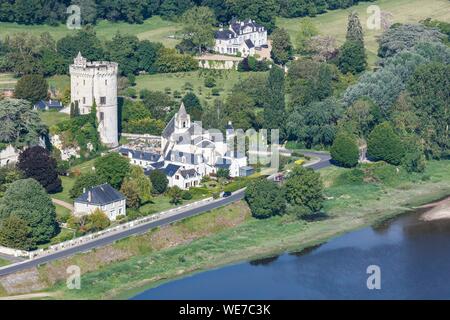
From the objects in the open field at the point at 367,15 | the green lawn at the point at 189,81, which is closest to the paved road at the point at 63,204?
the green lawn at the point at 189,81

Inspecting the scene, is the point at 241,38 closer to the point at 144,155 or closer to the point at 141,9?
the point at 141,9

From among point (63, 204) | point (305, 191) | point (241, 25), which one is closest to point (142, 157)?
point (63, 204)

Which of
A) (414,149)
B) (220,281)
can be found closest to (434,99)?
(414,149)

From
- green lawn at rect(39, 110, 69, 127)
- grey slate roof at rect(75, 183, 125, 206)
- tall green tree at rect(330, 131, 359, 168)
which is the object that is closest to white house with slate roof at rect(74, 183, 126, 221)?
grey slate roof at rect(75, 183, 125, 206)

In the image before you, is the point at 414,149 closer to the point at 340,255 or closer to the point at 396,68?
the point at 396,68

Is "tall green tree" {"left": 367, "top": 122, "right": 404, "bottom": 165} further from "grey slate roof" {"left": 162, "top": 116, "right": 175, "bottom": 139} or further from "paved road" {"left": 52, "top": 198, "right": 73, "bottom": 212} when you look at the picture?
"paved road" {"left": 52, "top": 198, "right": 73, "bottom": 212}

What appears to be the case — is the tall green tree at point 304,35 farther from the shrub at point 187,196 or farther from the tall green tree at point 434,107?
the shrub at point 187,196
